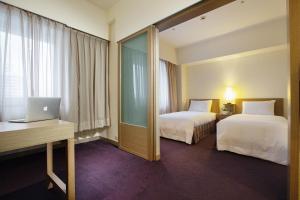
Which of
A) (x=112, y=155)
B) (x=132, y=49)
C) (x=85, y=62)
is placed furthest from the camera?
(x=85, y=62)

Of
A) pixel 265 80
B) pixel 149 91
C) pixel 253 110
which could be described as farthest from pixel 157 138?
pixel 265 80

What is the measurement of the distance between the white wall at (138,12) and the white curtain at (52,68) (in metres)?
0.63

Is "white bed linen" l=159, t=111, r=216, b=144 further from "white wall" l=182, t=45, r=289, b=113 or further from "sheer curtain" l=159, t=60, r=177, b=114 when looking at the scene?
"white wall" l=182, t=45, r=289, b=113

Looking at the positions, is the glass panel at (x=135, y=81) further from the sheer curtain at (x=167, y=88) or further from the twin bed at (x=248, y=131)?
the sheer curtain at (x=167, y=88)

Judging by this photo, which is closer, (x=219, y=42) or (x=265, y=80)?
(x=265, y=80)

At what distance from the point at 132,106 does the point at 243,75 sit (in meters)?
3.47

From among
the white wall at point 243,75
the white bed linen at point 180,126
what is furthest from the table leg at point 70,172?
the white wall at point 243,75

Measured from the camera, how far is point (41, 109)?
141cm

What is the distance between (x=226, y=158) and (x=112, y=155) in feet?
6.15

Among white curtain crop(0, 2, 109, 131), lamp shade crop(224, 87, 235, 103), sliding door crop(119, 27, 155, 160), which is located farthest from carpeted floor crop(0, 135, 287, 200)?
lamp shade crop(224, 87, 235, 103)

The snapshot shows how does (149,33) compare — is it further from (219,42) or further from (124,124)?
(219,42)

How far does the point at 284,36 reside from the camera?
10.8ft

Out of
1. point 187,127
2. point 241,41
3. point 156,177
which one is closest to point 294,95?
point 156,177

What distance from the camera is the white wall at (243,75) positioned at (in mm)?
3658
